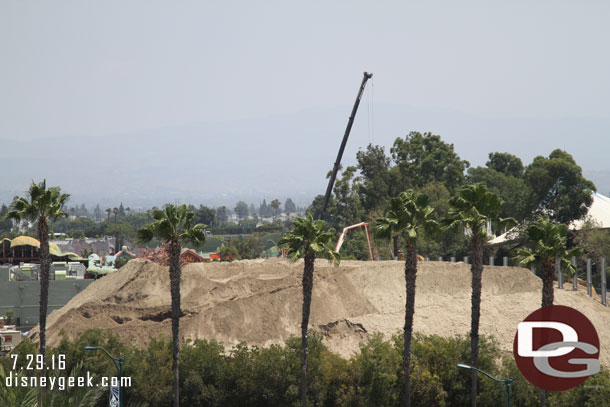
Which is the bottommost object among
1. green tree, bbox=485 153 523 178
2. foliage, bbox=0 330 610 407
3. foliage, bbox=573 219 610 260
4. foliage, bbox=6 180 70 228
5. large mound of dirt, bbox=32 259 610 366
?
foliage, bbox=0 330 610 407

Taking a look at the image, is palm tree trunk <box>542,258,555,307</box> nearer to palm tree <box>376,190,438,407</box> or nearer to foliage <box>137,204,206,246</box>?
palm tree <box>376,190,438,407</box>

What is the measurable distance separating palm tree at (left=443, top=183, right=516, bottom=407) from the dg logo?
3.33m

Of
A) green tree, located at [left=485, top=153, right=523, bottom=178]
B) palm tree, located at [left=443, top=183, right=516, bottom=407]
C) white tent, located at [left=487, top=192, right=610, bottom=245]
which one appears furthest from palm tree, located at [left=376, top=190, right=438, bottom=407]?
green tree, located at [left=485, top=153, right=523, bottom=178]

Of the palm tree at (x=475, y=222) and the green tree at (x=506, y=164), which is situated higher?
the green tree at (x=506, y=164)

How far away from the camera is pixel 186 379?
48500 mm

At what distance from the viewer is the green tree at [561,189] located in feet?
339

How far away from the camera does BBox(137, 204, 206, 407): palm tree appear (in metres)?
42.2

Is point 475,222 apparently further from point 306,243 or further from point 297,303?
point 297,303

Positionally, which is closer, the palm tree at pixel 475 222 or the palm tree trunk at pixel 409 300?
the palm tree at pixel 475 222

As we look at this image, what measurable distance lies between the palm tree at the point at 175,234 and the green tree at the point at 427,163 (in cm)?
10372

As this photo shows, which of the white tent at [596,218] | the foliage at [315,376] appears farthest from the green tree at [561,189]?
the foliage at [315,376]

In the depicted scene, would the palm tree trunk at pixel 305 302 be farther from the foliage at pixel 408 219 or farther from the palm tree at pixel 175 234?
the palm tree at pixel 175 234

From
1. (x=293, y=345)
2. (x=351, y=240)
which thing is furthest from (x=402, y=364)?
(x=351, y=240)

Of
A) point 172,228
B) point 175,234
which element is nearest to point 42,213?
point 172,228
